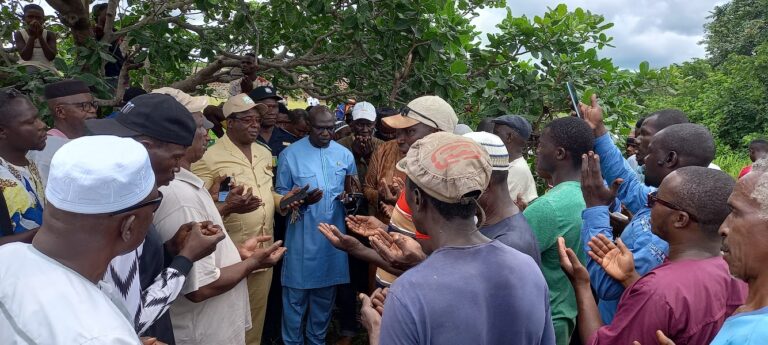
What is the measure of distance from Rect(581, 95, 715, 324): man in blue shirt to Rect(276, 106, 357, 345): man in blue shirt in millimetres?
2179

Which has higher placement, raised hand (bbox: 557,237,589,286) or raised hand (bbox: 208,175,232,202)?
raised hand (bbox: 557,237,589,286)

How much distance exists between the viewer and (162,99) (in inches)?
95.2

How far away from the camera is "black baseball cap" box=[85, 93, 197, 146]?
233cm

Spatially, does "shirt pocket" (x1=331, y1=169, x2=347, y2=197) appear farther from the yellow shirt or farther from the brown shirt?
the yellow shirt

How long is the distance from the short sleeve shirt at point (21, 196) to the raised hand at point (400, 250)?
179cm

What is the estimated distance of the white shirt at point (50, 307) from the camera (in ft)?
4.18

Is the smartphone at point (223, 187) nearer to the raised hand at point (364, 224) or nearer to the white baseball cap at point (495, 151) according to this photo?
the raised hand at point (364, 224)

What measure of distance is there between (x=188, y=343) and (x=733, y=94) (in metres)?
22.9

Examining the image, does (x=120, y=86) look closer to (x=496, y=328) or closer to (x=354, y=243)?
(x=354, y=243)

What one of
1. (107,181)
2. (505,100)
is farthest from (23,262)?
(505,100)

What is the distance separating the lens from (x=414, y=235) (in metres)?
2.80

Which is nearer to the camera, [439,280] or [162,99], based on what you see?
[439,280]

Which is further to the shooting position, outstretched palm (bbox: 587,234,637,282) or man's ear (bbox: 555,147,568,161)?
man's ear (bbox: 555,147,568,161)

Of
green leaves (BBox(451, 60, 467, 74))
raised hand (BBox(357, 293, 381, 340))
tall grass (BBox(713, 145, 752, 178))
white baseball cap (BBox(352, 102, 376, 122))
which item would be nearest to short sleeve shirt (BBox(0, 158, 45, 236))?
raised hand (BBox(357, 293, 381, 340))
